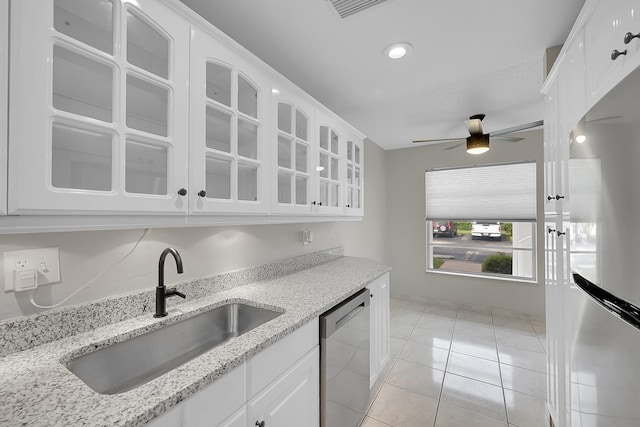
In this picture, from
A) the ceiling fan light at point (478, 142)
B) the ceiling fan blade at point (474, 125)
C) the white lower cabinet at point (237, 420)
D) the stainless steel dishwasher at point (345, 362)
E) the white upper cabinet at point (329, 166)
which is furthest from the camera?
the ceiling fan light at point (478, 142)

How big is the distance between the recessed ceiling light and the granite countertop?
1598 millimetres

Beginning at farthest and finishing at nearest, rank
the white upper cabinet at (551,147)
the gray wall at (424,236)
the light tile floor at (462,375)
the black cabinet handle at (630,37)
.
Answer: the gray wall at (424,236) < the light tile floor at (462,375) < the white upper cabinet at (551,147) < the black cabinet handle at (630,37)

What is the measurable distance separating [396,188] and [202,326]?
3784 mm

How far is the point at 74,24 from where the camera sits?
0.83 metres

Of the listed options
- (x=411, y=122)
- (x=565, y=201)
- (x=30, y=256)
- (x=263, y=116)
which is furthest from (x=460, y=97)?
(x=30, y=256)

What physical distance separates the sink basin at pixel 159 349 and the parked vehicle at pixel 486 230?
3.72 m

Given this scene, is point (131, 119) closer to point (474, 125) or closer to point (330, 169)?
point (330, 169)

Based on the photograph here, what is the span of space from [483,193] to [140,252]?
4.17m

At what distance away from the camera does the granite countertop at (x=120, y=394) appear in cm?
64

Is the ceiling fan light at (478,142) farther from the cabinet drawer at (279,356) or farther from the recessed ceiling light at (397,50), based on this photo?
the cabinet drawer at (279,356)

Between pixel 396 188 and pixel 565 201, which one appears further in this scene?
pixel 396 188

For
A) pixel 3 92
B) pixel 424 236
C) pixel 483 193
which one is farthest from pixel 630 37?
pixel 424 236

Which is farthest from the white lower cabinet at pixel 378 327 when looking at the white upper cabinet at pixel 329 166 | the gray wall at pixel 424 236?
the gray wall at pixel 424 236

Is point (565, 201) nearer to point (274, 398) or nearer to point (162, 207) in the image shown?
point (274, 398)
